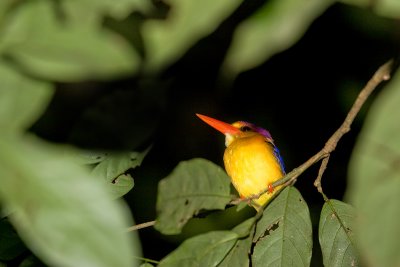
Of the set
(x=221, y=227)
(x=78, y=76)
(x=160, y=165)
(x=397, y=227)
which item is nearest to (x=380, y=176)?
(x=397, y=227)

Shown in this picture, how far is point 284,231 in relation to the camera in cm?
186

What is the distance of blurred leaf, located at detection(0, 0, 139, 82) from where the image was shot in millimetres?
610

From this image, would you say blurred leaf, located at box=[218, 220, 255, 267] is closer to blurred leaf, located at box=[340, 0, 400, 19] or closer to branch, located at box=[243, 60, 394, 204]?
branch, located at box=[243, 60, 394, 204]

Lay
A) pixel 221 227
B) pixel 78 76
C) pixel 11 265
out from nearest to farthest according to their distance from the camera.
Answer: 1. pixel 78 76
2. pixel 11 265
3. pixel 221 227

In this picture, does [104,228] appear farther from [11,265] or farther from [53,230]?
[11,265]

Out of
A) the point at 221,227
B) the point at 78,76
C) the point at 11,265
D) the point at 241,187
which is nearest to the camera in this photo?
the point at 78,76

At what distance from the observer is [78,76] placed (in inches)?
23.7

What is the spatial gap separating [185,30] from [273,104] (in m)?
4.78

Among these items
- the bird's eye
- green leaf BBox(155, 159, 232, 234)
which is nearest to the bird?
the bird's eye

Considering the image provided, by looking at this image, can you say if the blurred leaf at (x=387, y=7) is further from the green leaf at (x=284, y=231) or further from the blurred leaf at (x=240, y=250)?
the green leaf at (x=284, y=231)

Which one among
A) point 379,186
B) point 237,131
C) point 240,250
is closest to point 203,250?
point 240,250

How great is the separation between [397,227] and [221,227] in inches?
142

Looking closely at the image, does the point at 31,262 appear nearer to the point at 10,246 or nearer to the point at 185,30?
the point at 10,246

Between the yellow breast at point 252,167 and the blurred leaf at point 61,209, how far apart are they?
283 cm
